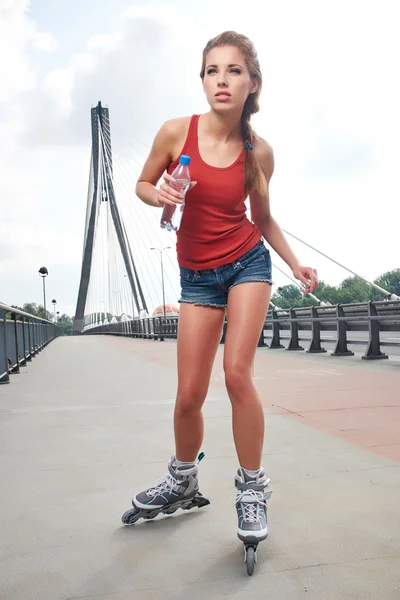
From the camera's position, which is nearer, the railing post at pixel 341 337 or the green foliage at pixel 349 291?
the railing post at pixel 341 337

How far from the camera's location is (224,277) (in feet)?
9.27

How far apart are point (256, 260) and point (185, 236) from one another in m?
0.32

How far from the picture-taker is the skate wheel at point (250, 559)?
2.33m

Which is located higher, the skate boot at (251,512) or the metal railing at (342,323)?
the metal railing at (342,323)

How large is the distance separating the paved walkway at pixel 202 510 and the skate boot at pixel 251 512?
6 centimetres

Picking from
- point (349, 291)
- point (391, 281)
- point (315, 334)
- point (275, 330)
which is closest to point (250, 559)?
point (315, 334)

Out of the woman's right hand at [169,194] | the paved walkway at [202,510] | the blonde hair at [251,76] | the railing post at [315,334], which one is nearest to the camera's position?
the paved walkway at [202,510]

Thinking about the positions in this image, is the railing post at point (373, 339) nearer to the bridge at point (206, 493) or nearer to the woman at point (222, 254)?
the bridge at point (206, 493)

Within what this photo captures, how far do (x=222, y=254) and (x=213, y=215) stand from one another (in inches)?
6.5

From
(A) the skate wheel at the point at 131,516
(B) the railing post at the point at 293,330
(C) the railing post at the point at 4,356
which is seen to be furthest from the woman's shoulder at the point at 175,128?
(B) the railing post at the point at 293,330

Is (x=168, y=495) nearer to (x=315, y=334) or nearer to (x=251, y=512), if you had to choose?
(x=251, y=512)

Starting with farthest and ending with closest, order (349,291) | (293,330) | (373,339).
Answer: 1. (349,291)
2. (293,330)
3. (373,339)

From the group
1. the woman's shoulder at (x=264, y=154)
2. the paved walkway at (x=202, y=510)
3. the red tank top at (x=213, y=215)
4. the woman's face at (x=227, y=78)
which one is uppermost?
the woman's face at (x=227, y=78)

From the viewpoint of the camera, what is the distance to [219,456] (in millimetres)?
4227
